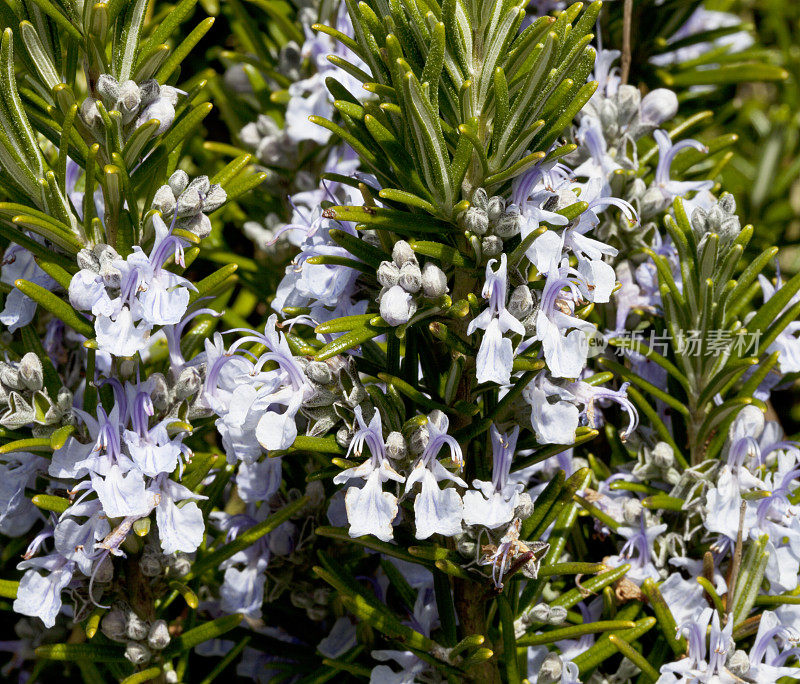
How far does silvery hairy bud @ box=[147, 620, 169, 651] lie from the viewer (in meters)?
1.20

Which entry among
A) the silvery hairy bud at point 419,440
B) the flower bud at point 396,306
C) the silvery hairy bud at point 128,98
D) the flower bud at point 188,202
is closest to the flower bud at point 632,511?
the silvery hairy bud at point 419,440

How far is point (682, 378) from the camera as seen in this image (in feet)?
4.45

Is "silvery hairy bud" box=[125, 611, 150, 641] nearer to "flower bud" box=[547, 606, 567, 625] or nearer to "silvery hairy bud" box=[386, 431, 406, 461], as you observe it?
"silvery hairy bud" box=[386, 431, 406, 461]

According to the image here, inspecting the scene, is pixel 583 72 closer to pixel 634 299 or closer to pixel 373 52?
pixel 373 52

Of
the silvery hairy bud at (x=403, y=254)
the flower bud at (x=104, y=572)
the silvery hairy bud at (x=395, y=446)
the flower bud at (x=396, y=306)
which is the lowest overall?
the flower bud at (x=104, y=572)

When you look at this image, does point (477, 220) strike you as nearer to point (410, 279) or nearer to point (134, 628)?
point (410, 279)

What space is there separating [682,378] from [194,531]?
0.77 m

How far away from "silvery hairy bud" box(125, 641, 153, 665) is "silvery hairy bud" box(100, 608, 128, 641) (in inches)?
0.8

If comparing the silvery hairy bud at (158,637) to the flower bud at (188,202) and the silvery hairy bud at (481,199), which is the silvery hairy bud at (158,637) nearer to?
the flower bud at (188,202)

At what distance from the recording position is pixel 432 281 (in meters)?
1.03

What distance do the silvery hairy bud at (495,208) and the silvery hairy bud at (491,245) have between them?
0.02 meters

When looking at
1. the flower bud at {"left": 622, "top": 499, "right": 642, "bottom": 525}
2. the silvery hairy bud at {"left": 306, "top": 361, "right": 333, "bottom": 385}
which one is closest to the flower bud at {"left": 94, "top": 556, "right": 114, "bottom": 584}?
the silvery hairy bud at {"left": 306, "top": 361, "right": 333, "bottom": 385}

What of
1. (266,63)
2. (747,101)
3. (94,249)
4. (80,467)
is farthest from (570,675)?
(747,101)

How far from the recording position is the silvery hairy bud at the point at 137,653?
120cm
